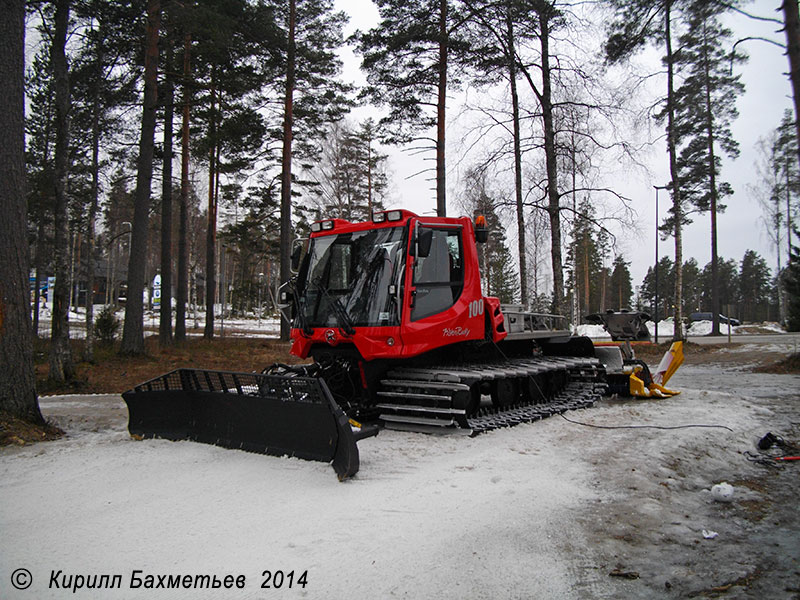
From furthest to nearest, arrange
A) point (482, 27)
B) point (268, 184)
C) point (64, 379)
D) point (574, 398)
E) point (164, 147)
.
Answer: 1. point (268, 184)
2. point (164, 147)
3. point (482, 27)
4. point (64, 379)
5. point (574, 398)

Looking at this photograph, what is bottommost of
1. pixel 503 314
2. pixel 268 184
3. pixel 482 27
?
pixel 503 314

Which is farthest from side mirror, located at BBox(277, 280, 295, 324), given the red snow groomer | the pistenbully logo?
the pistenbully logo

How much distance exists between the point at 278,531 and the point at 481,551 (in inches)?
Answer: 54.0

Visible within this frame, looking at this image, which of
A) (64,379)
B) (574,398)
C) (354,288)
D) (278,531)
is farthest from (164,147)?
(278,531)

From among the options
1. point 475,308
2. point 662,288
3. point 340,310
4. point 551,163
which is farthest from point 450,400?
point 662,288

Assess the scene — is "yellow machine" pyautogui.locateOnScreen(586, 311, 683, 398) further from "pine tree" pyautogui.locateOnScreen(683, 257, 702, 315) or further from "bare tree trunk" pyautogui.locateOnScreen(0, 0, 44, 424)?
"pine tree" pyautogui.locateOnScreen(683, 257, 702, 315)

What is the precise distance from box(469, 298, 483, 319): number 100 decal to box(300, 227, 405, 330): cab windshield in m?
1.32

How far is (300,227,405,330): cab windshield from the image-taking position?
697 centimetres

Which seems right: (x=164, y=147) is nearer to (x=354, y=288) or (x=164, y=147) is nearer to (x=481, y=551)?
(x=354, y=288)

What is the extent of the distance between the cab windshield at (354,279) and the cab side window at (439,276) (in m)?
0.35

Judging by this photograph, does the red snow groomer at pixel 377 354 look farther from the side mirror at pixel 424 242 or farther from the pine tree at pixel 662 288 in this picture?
the pine tree at pixel 662 288

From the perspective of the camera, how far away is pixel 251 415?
18.6ft

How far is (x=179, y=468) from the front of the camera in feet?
17.0

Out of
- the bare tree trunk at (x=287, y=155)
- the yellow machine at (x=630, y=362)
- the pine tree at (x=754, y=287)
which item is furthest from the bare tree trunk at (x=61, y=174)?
the pine tree at (x=754, y=287)
